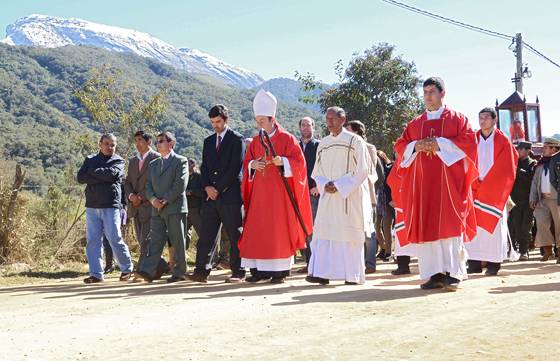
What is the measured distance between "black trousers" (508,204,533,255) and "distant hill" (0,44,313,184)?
892 inches

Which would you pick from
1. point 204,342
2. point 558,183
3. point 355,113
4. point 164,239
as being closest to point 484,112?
point 558,183

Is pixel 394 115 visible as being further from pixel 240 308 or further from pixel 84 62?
pixel 84 62

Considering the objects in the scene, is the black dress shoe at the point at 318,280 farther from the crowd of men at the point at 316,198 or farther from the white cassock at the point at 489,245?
the white cassock at the point at 489,245

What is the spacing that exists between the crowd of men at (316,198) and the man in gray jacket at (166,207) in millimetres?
15

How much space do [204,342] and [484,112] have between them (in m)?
6.45

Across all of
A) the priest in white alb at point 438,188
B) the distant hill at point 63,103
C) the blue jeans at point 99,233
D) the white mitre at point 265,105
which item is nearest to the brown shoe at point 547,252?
the priest in white alb at point 438,188

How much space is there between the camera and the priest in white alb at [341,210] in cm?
906

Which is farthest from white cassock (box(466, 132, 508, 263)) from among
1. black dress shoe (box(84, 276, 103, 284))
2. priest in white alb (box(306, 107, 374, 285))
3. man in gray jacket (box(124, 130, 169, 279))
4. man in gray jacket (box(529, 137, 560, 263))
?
black dress shoe (box(84, 276, 103, 284))

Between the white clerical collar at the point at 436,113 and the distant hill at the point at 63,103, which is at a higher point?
the distant hill at the point at 63,103

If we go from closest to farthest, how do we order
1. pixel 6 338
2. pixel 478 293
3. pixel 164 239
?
1. pixel 6 338
2. pixel 478 293
3. pixel 164 239

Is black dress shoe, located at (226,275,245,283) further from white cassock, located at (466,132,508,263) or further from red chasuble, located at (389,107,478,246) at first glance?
white cassock, located at (466,132,508,263)

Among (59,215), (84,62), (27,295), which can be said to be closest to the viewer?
(27,295)

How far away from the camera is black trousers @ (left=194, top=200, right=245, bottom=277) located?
9.80m

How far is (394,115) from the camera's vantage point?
32.8m
